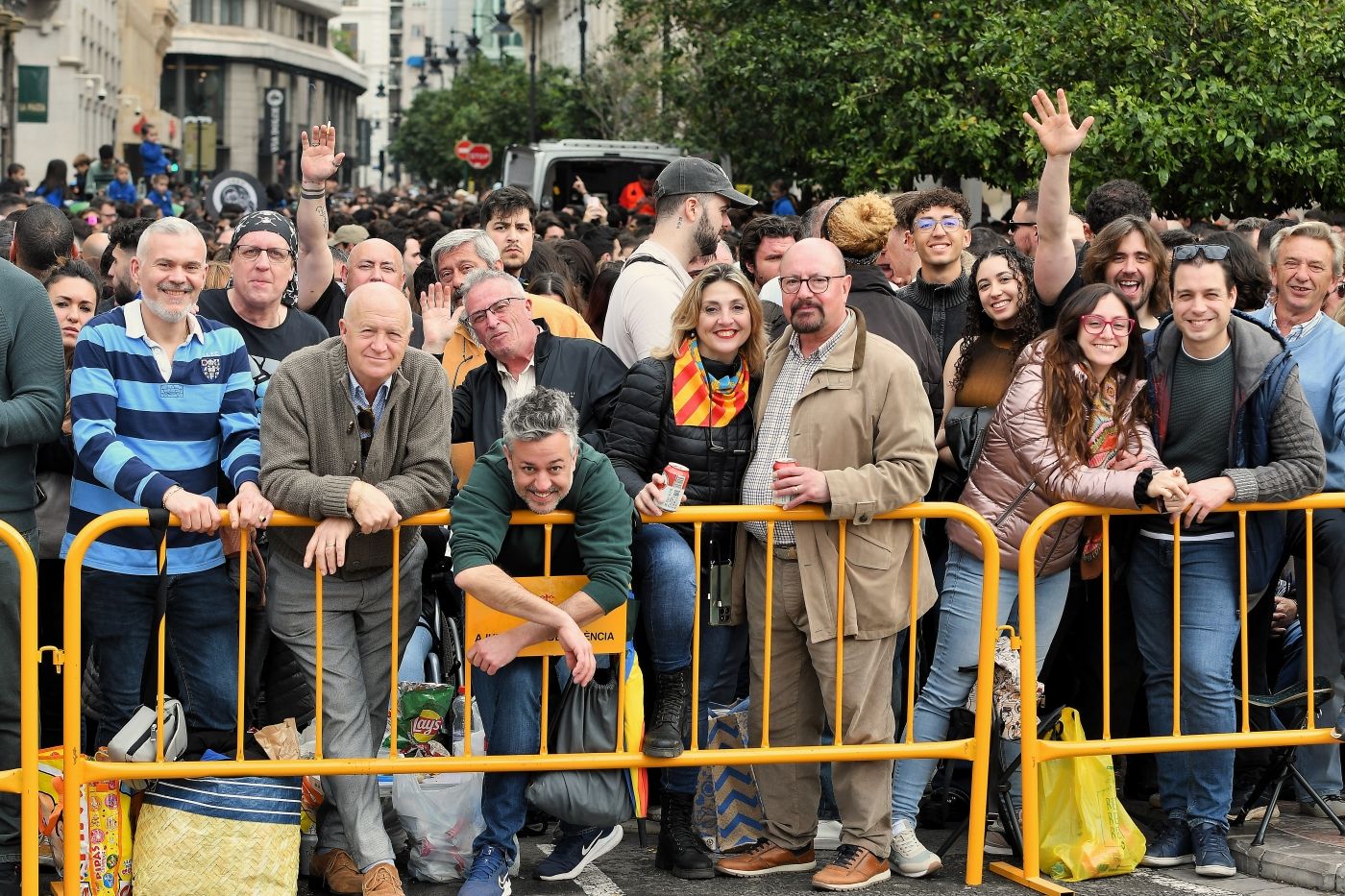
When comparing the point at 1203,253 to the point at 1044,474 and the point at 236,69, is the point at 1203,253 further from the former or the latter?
the point at 236,69

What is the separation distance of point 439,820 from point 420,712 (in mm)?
383

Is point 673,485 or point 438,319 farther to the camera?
point 438,319

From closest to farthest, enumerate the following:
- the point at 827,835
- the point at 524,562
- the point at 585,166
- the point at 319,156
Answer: the point at 524,562 < the point at 827,835 < the point at 319,156 < the point at 585,166

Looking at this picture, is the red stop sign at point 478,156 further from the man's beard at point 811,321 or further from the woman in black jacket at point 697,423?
the man's beard at point 811,321

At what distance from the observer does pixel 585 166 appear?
2612cm

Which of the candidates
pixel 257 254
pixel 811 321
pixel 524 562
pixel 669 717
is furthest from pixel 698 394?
pixel 257 254

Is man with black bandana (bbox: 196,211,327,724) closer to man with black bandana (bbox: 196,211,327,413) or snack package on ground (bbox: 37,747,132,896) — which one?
man with black bandana (bbox: 196,211,327,413)

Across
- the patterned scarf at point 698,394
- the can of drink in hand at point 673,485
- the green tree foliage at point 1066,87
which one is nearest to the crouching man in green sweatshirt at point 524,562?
the can of drink in hand at point 673,485

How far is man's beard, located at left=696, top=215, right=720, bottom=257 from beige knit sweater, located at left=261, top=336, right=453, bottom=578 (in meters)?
1.73

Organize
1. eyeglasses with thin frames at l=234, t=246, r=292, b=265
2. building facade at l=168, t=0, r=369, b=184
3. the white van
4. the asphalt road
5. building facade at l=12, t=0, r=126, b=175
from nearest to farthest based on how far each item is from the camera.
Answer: the asphalt road, eyeglasses with thin frames at l=234, t=246, r=292, b=265, the white van, building facade at l=12, t=0, r=126, b=175, building facade at l=168, t=0, r=369, b=184

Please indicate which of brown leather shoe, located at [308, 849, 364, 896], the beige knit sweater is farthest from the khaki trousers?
brown leather shoe, located at [308, 849, 364, 896]

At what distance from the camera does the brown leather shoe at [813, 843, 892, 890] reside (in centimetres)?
609

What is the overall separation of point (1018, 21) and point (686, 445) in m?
10.4

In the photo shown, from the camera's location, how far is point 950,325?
7.46m
